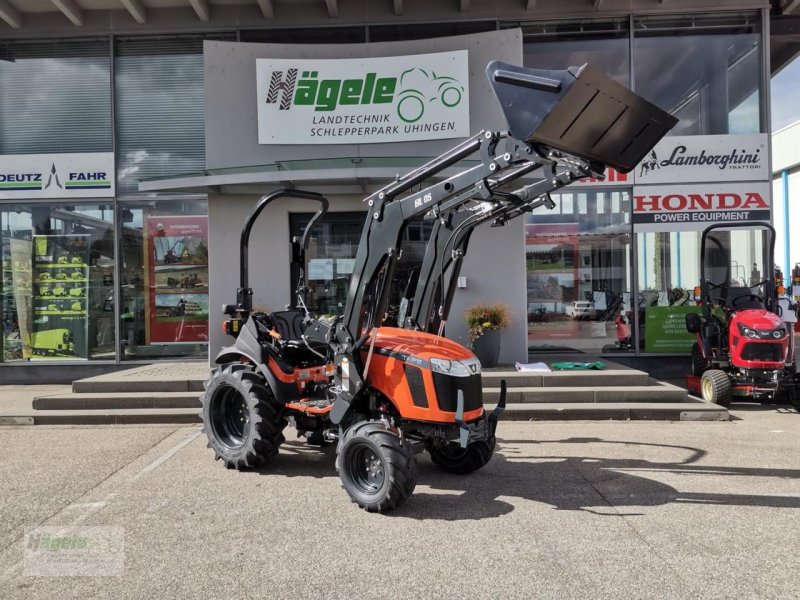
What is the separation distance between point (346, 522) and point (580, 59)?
10.4 metres

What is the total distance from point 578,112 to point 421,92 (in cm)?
691

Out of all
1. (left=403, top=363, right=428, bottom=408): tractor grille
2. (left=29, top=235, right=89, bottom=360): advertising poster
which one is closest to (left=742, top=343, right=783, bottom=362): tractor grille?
(left=403, top=363, right=428, bottom=408): tractor grille

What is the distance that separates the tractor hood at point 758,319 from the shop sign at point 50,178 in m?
10.8

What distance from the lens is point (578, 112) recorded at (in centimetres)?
409

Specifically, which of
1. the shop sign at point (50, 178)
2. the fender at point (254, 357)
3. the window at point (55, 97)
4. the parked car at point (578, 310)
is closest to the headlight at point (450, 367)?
the fender at point (254, 357)

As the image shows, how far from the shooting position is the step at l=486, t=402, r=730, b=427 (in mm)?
7812

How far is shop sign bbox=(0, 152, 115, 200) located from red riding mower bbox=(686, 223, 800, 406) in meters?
10.5

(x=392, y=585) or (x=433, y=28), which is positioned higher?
(x=433, y=28)

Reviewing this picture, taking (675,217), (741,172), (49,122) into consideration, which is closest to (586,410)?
(675,217)

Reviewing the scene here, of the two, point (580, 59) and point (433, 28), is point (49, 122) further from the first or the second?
point (580, 59)

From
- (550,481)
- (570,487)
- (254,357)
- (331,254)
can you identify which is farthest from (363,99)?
(570,487)

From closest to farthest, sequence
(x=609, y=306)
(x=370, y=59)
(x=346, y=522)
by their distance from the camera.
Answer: (x=346, y=522)
(x=370, y=59)
(x=609, y=306)

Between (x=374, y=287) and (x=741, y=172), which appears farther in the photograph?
(x=741, y=172)

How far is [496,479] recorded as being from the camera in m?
5.37
